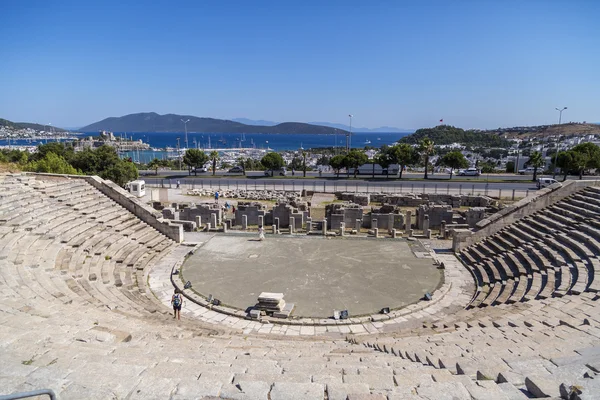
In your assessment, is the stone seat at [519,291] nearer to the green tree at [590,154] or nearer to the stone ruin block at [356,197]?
the stone ruin block at [356,197]

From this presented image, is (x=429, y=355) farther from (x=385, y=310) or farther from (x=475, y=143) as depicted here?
(x=475, y=143)

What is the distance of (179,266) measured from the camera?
19.4 meters

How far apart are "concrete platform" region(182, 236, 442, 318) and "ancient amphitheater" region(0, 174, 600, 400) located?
3.35 ft

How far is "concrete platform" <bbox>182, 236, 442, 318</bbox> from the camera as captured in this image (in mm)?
15953

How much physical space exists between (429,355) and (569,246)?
12.1m

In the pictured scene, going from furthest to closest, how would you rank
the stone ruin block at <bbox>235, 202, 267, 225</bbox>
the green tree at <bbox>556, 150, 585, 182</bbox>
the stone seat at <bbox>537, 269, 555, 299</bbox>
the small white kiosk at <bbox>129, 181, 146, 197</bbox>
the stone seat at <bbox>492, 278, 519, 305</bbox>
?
the green tree at <bbox>556, 150, 585, 182</bbox> < the small white kiosk at <bbox>129, 181, 146, 197</bbox> < the stone ruin block at <bbox>235, 202, 267, 225</bbox> < the stone seat at <bbox>492, 278, 519, 305</bbox> < the stone seat at <bbox>537, 269, 555, 299</bbox>

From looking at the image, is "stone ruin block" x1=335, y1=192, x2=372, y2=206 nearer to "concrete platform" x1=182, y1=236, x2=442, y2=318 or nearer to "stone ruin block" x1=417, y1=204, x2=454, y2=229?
"stone ruin block" x1=417, y1=204, x2=454, y2=229

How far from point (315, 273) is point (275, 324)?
16.7 ft

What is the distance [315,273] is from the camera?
18750 millimetres

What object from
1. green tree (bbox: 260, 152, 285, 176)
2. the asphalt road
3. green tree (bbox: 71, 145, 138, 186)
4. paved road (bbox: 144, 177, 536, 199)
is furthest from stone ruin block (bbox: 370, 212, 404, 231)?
green tree (bbox: 260, 152, 285, 176)

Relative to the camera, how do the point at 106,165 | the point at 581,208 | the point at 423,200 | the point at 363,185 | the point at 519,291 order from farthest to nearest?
the point at 363,185 < the point at 106,165 < the point at 423,200 < the point at 581,208 < the point at 519,291

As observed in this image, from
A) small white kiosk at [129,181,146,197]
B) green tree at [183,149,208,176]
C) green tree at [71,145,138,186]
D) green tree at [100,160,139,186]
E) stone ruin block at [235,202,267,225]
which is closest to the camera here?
stone ruin block at [235,202,267,225]

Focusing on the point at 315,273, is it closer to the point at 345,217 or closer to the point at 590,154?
the point at 345,217

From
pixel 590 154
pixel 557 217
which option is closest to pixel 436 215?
pixel 557 217
